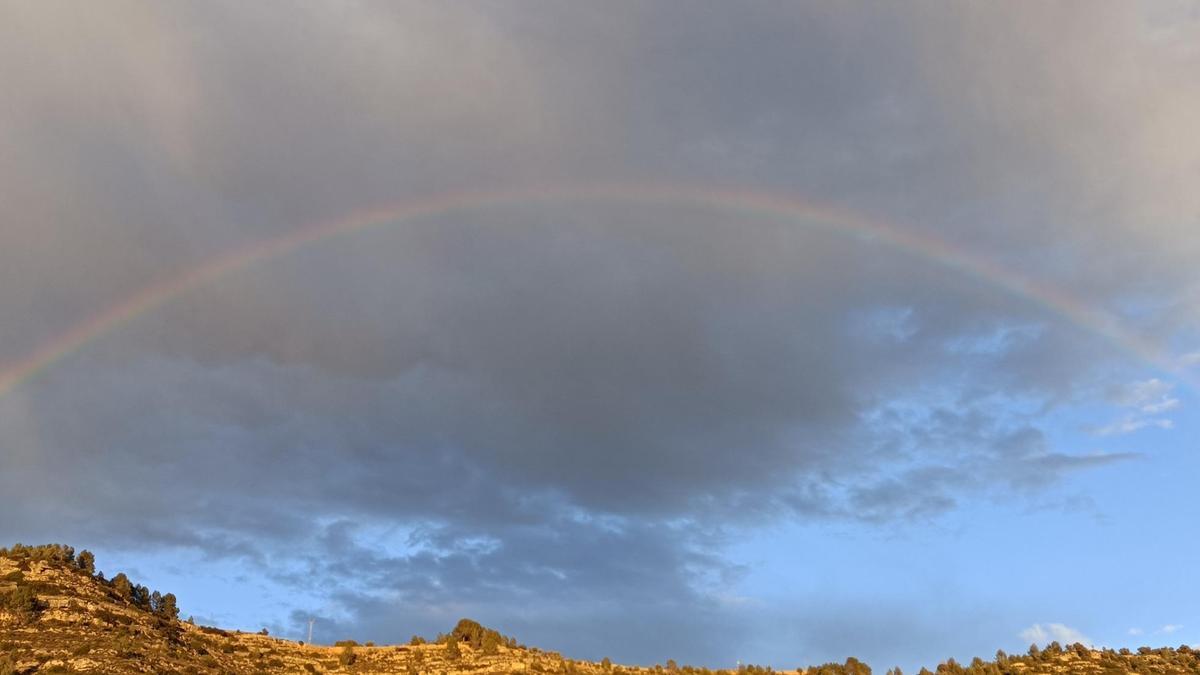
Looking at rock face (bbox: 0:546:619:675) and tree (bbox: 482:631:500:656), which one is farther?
tree (bbox: 482:631:500:656)

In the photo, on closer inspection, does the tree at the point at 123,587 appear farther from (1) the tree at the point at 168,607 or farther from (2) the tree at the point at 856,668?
(2) the tree at the point at 856,668

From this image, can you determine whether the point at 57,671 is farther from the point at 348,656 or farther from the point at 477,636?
the point at 477,636

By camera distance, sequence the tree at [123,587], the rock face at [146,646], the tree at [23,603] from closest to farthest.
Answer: the rock face at [146,646] → the tree at [23,603] → the tree at [123,587]

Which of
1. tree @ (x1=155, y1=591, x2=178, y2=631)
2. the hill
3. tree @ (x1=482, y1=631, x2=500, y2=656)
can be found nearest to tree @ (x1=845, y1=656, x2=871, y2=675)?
the hill

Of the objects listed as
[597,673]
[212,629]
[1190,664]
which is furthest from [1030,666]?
[212,629]

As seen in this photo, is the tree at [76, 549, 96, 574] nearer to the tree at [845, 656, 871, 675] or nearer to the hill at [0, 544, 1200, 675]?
the hill at [0, 544, 1200, 675]

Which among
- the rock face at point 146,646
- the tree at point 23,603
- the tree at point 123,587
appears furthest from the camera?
the tree at point 123,587

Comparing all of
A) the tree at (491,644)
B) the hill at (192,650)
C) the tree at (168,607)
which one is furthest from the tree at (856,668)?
the tree at (168,607)

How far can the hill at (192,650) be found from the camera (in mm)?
60094

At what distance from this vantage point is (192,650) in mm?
70062

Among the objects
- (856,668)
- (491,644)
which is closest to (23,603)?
(491,644)

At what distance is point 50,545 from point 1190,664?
354 ft

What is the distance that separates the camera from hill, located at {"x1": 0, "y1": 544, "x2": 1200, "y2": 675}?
60.1 metres

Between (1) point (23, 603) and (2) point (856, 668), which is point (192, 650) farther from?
(2) point (856, 668)
